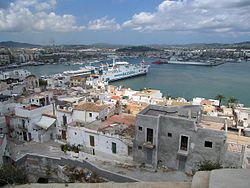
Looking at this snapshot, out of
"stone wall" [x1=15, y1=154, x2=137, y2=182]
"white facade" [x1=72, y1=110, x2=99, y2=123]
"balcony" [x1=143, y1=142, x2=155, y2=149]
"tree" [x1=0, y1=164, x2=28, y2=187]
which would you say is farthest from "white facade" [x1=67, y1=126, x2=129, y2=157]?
"tree" [x1=0, y1=164, x2=28, y2=187]

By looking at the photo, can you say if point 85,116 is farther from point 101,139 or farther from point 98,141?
point 101,139

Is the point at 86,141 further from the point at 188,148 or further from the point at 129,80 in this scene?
the point at 129,80

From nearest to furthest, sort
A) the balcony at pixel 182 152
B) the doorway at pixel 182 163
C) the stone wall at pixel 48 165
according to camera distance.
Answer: the balcony at pixel 182 152, the doorway at pixel 182 163, the stone wall at pixel 48 165

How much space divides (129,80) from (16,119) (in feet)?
207

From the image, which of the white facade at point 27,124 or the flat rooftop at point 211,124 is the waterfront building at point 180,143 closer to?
the flat rooftop at point 211,124

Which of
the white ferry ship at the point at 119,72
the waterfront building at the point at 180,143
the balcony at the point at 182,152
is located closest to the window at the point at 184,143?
the waterfront building at the point at 180,143

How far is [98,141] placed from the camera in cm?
1769

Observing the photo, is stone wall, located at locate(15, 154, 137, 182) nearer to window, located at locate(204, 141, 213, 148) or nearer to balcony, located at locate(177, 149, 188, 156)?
balcony, located at locate(177, 149, 188, 156)

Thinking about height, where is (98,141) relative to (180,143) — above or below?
below

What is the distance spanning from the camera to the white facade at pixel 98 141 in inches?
661

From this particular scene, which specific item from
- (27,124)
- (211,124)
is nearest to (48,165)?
(27,124)

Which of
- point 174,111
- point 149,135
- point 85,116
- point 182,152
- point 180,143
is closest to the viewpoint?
point 182,152

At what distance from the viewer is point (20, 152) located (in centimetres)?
1952

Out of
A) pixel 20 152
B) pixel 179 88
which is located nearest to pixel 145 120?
pixel 20 152
